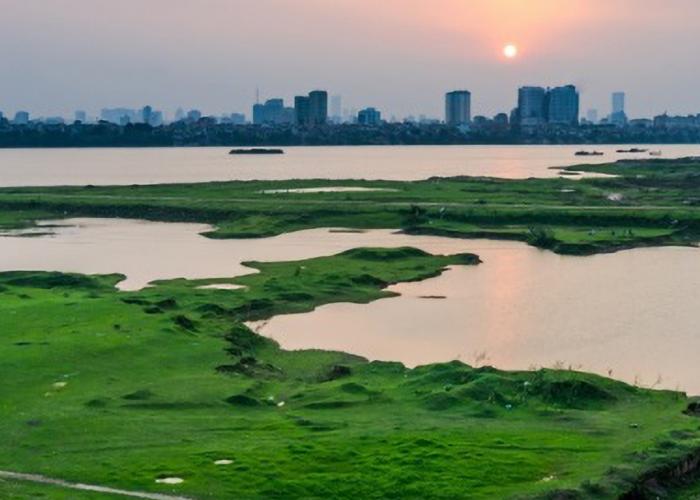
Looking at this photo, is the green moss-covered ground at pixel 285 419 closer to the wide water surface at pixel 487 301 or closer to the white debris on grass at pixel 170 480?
the white debris on grass at pixel 170 480

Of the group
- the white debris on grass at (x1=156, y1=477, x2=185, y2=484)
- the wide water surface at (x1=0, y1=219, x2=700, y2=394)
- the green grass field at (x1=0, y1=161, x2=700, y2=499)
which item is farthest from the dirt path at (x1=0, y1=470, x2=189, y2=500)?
the wide water surface at (x1=0, y1=219, x2=700, y2=394)

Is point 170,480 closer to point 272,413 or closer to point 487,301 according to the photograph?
point 272,413

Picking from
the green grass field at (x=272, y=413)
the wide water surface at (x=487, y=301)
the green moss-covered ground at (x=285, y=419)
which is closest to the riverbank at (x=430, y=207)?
the wide water surface at (x=487, y=301)

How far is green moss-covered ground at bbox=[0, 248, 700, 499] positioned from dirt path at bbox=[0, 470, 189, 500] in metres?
0.24

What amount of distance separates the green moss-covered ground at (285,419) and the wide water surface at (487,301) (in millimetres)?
3811

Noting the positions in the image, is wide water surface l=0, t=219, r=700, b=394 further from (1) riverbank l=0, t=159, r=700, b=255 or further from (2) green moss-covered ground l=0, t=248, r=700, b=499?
(2) green moss-covered ground l=0, t=248, r=700, b=499

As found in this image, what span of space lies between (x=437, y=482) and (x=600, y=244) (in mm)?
42699

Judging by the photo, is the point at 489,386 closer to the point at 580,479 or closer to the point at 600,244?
the point at 580,479

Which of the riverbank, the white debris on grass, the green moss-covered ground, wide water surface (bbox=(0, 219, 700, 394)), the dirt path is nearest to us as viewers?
the dirt path

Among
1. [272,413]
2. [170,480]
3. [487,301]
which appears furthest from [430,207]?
[170,480]

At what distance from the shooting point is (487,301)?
43625 mm

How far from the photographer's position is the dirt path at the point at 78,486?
62.3ft

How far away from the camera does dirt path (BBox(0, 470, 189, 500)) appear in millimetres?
19000

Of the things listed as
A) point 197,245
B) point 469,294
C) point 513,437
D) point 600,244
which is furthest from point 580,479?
point 197,245
